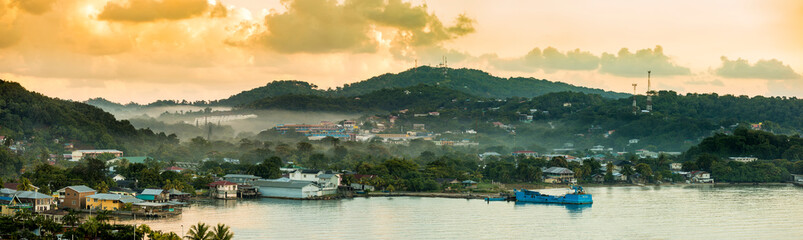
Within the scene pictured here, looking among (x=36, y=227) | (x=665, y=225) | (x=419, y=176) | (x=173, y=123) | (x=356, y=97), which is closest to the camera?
(x=36, y=227)

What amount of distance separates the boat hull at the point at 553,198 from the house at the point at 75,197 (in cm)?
1834

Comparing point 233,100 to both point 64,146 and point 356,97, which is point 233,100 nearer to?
point 356,97

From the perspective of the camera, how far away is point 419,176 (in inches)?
1688

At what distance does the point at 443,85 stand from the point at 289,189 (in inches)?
3917

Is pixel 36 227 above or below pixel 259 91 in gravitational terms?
below

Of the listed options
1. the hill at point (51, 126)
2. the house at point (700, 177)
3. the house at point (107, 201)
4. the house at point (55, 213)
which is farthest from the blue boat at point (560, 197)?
the hill at point (51, 126)

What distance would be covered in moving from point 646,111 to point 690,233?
61.4 m

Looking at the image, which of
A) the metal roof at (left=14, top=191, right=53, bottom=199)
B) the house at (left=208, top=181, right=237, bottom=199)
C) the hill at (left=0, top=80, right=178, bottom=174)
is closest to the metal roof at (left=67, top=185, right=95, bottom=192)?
the metal roof at (left=14, top=191, right=53, bottom=199)

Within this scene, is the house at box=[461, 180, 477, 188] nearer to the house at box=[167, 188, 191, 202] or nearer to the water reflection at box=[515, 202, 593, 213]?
the water reflection at box=[515, 202, 593, 213]

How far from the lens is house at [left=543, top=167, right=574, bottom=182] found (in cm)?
4825

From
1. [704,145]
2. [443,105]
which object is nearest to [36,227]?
[704,145]

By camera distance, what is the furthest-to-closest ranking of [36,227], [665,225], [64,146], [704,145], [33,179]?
[704,145], [64,146], [33,179], [665,225], [36,227]

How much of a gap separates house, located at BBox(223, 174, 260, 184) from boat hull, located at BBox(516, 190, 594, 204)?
1309 cm

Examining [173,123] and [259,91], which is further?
[259,91]
